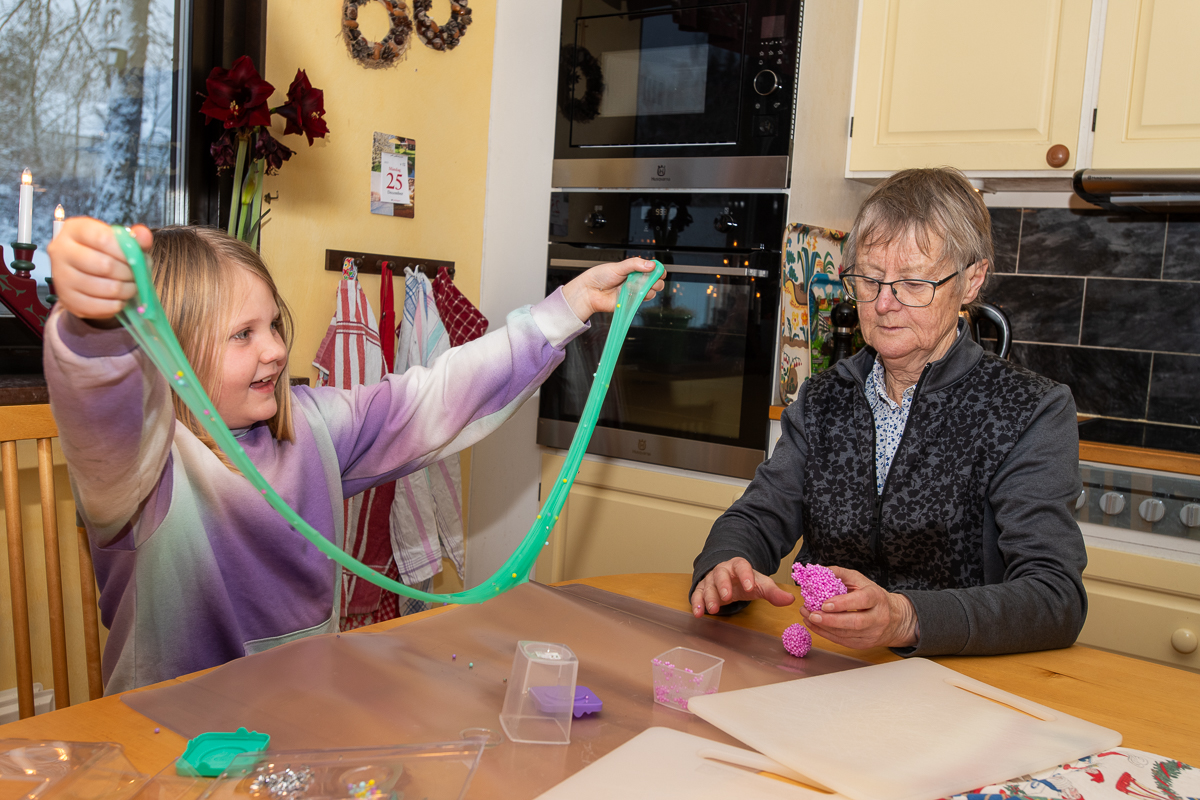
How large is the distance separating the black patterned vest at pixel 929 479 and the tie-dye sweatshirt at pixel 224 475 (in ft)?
1.53

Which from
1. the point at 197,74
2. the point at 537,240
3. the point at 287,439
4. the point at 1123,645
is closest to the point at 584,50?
the point at 537,240

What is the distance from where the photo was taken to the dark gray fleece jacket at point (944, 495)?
111 centimetres

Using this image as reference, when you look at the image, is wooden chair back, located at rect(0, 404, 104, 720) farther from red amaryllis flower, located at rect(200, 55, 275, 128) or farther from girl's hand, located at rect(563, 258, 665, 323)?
red amaryllis flower, located at rect(200, 55, 275, 128)

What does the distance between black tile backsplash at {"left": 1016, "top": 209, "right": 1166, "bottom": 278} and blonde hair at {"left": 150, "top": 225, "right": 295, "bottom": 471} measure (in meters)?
2.15

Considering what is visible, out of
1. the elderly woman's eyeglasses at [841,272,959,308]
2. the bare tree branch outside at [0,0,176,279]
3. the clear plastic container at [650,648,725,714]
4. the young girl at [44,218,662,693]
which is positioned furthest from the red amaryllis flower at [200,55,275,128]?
the clear plastic container at [650,648,725,714]

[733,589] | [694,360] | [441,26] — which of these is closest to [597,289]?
[733,589]

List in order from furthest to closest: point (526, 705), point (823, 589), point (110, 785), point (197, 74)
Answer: point (197, 74)
point (823, 589)
point (526, 705)
point (110, 785)

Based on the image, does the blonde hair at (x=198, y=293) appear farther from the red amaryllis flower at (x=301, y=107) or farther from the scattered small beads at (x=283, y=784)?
the red amaryllis flower at (x=301, y=107)

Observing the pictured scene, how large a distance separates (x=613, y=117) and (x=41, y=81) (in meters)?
1.28

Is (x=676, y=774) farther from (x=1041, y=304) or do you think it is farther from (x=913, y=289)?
(x=1041, y=304)

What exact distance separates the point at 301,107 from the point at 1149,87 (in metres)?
1.82

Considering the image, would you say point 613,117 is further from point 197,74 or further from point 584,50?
point 197,74

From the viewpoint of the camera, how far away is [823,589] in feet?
3.09

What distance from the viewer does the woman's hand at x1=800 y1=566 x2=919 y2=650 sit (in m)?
0.92
